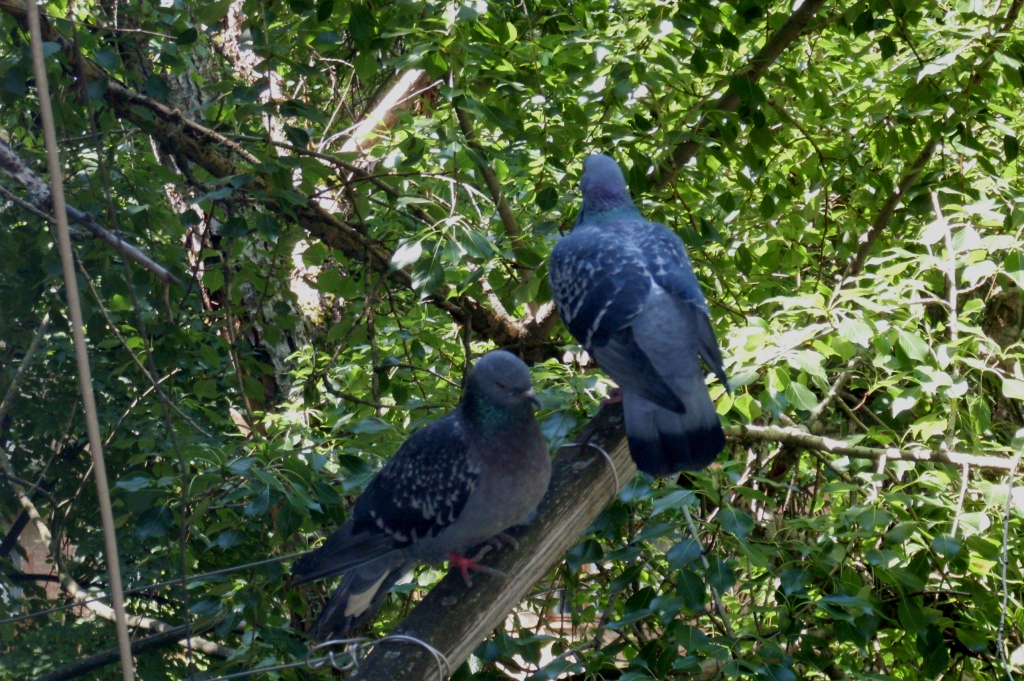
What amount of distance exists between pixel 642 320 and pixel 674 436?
337mm

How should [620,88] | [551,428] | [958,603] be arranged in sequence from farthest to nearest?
[958,603] < [620,88] < [551,428]

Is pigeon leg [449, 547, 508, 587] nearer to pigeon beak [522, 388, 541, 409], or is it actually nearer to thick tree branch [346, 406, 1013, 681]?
thick tree branch [346, 406, 1013, 681]

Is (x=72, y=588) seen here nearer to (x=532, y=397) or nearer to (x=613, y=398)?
(x=532, y=397)

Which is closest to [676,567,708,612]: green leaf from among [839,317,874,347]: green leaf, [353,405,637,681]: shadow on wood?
[353,405,637,681]: shadow on wood

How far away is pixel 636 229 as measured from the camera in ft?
8.17

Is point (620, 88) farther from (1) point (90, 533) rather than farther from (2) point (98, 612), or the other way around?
(2) point (98, 612)

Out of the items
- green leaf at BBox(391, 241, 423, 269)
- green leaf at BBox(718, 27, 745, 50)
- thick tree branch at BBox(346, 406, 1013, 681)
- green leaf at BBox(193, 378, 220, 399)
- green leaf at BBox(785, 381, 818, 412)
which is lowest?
green leaf at BBox(785, 381, 818, 412)

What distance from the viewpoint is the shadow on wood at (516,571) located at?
6.26 feet

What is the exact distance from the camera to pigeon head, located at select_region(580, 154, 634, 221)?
105 inches

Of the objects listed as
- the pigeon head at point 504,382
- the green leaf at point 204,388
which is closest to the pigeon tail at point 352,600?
the pigeon head at point 504,382

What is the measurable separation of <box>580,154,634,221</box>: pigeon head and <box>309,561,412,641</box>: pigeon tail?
118cm

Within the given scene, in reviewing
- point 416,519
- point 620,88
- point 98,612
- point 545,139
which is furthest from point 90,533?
point 620,88

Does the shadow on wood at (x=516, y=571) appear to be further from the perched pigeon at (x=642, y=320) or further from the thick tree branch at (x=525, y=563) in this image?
the perched pigeon at (x=642, y=320)

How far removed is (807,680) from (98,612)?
269cm
